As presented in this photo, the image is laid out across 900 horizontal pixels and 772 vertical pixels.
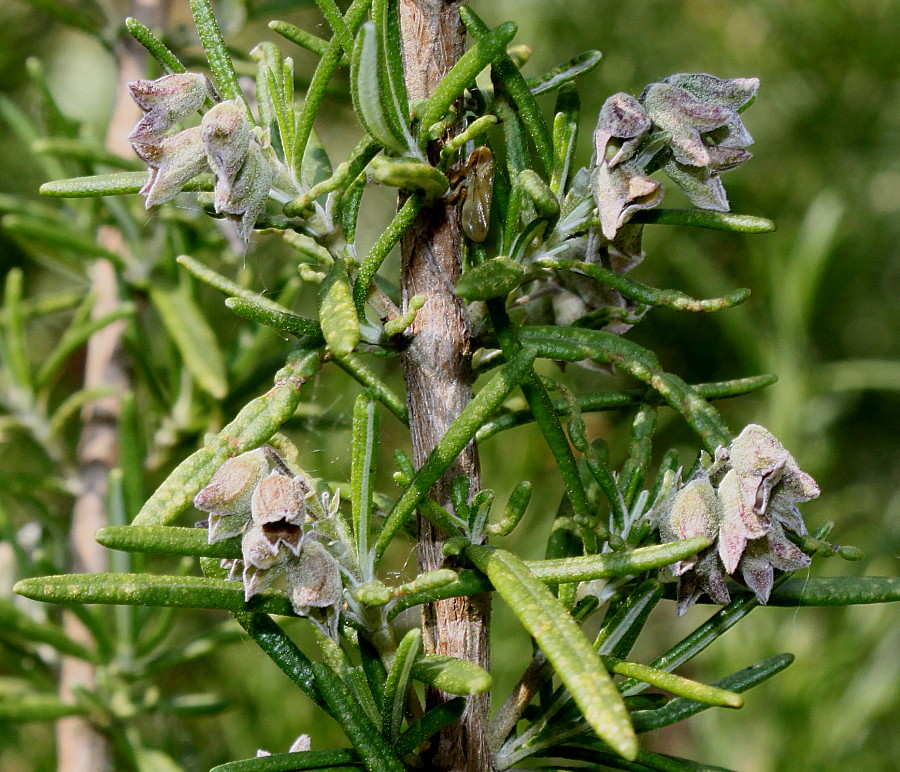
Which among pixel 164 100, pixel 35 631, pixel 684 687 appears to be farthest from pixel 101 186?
pixel 35 631

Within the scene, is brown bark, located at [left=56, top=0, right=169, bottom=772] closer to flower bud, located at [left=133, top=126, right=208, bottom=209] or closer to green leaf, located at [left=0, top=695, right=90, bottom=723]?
green leaf, located at [left=0, top=695, right=90, bottom=723]

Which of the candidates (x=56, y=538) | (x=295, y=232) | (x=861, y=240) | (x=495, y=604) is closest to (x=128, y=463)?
(x=56, y=538)

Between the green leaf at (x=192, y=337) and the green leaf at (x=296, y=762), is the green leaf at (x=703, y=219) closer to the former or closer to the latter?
the green leaf at (x=296, y=762)

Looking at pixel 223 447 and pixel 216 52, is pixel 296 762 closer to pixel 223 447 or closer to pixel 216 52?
pixel 223 447

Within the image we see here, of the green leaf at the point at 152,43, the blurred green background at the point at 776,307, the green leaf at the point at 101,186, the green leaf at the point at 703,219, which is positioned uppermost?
the green leaf at the point at 152,43

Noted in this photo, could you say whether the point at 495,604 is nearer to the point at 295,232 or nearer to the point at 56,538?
the point at 56,538

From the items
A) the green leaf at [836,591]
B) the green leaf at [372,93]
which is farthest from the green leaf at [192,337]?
the green leaf at [836,591]
